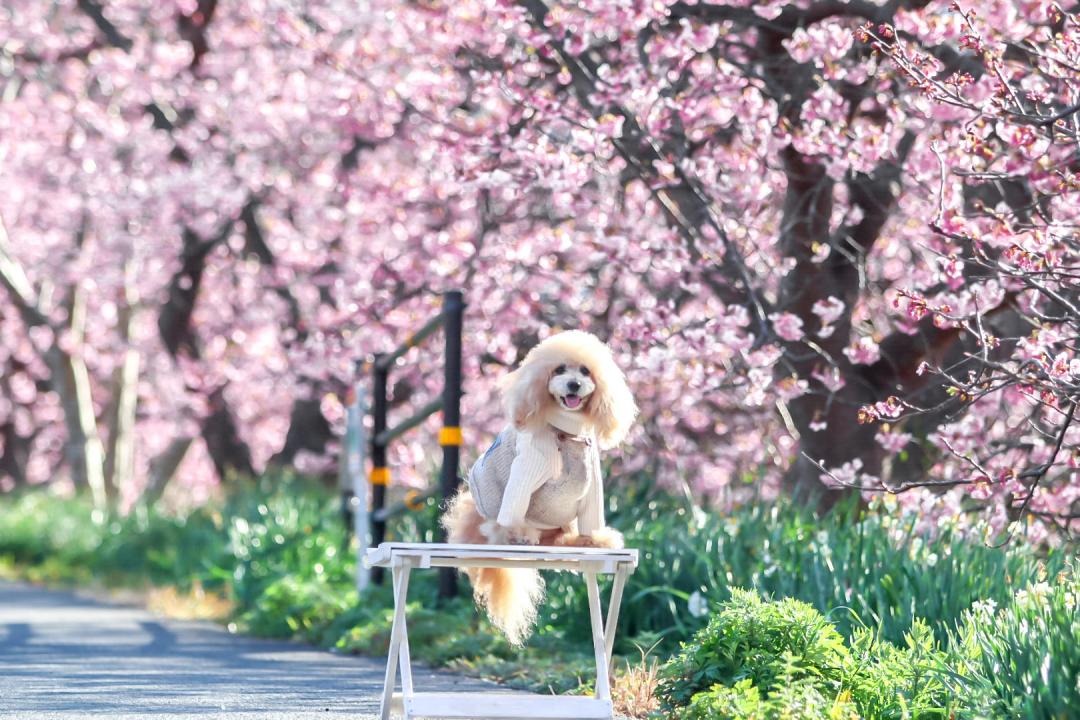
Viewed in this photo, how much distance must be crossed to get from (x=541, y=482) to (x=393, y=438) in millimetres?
4638

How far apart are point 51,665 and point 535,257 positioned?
14.7 ft

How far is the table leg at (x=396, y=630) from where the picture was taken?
16.6ft

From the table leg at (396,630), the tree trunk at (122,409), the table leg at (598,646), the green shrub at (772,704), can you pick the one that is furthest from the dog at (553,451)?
the tree trunk at (122,409)

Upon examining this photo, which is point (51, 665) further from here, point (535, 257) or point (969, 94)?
point (969, 94)

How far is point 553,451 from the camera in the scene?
539 cm

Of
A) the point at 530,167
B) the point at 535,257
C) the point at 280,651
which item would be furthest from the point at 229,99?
the point at 280,651

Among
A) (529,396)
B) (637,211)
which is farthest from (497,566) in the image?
(637,211)

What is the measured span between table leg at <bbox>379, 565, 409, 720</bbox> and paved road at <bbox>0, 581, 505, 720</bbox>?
0.45 meters

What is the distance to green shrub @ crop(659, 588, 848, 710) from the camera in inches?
201

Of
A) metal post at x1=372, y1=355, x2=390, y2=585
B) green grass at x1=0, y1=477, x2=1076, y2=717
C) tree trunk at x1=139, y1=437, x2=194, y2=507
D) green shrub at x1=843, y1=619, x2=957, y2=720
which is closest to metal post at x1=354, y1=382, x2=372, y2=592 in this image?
metal post at x1=372, y1=355, x2=390, y2=585

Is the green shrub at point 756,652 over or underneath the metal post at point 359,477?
underneath

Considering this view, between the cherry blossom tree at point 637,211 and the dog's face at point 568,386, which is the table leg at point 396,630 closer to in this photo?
the dog's face at point 568,386

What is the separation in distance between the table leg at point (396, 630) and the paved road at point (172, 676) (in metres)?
0.45

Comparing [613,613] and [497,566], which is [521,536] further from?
[613,613]
